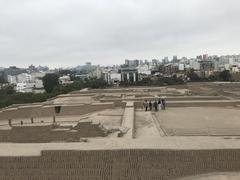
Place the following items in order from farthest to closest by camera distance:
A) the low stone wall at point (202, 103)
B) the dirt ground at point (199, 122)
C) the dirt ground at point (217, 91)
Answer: the dirt ground at point (217, 91) → the low stone wall at point (202, 103) → the dirt ground at point (199, 122)

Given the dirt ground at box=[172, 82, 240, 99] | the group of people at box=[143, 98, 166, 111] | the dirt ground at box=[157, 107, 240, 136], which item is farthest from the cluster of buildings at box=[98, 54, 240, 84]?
the dirt ground at box=[157, 107, 240, 136]

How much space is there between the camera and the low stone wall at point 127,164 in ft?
23.7

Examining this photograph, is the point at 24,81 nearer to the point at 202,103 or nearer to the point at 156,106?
the point at 202,103

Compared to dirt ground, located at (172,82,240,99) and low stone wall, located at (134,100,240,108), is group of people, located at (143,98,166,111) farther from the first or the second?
dirt ground, located at (172,82,240,99)

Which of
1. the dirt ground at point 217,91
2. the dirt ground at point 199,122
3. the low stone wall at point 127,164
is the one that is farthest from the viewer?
the dirt ground at point 217,91

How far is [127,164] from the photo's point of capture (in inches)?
287

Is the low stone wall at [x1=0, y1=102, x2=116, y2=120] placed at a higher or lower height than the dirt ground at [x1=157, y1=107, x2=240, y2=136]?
lower

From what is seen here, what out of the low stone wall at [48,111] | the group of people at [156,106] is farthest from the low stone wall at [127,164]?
the low stone wall at [48,111]

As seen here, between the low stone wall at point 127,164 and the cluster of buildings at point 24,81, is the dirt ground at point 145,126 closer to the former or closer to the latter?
the low stone wall at point 127,164

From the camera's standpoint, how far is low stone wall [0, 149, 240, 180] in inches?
284

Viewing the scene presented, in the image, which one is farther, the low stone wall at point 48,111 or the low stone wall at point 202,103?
the low stone wall at point 48,111

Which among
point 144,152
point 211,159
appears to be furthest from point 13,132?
point 211,159

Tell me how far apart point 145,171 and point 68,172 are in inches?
52.9

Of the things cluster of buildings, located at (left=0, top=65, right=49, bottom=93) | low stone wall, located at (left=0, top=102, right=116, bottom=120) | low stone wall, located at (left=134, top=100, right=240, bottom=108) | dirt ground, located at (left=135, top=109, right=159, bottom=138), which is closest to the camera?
dirt ground, located at (left=135, top=109, right=159, bottom=138)
